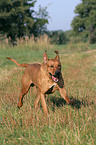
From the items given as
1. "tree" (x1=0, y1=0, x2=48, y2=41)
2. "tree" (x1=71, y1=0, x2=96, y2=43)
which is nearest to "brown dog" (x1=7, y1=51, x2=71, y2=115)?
"tree" (x1=0, y1=0, x2=48, y2=41)

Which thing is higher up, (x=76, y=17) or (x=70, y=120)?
(x=76, y=17)

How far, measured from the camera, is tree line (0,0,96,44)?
2738 centimetres

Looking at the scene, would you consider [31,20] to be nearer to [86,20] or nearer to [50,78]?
[86,20]

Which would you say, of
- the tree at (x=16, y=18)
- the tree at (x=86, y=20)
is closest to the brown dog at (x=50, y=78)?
the tree at (x=16, y=18)

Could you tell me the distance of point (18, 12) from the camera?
28.7 m

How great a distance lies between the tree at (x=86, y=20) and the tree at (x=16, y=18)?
12.7m

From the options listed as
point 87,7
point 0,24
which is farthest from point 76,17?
point 0,24

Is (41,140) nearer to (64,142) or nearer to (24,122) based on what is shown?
(64,142)

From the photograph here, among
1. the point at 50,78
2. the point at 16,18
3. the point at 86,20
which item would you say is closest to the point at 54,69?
the point at 50,78

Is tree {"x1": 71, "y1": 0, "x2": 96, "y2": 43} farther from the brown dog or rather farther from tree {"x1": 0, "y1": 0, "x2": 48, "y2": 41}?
the brown dog

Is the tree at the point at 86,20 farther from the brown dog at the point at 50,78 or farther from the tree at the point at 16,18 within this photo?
the brown dog at the point at 50,78

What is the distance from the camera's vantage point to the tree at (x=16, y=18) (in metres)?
27.1

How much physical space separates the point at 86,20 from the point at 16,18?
17037mm

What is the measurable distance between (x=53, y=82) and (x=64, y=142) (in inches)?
42.3
